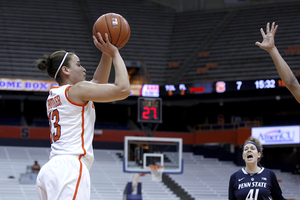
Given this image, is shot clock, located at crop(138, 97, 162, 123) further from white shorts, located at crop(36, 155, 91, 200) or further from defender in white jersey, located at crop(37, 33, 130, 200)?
white shorts, located at crop(36, 155, 91, 200)

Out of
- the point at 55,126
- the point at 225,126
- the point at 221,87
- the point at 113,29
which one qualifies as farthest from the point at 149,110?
the point at 55,126

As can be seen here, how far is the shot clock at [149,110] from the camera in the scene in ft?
42.5

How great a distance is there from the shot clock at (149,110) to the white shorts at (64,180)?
10270 millimetres

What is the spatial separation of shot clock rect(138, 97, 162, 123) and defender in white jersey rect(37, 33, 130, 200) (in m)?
10.1

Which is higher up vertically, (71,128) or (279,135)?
(71,128)

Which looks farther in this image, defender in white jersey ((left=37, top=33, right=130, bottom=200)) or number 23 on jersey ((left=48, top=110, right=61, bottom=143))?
number 23 on jersey ((left=48, top=110, right=61, bottom=143))

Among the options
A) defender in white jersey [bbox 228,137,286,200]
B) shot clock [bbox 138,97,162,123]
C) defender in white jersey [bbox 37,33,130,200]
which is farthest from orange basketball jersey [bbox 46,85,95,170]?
shot clock [bbox 138,97,162,123]

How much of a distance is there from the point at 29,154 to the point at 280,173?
38.0 ft

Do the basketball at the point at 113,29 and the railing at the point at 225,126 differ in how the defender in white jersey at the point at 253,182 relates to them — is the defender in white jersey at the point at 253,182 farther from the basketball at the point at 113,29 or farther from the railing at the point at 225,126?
the railing at the point at 225,126

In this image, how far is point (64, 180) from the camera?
8.36ft

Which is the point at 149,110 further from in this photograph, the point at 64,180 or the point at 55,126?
the point at 64,180

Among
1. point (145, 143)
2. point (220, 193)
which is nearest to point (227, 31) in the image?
point (220, 193)

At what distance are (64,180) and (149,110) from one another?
34.5 feet

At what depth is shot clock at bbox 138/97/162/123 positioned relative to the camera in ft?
42.5
